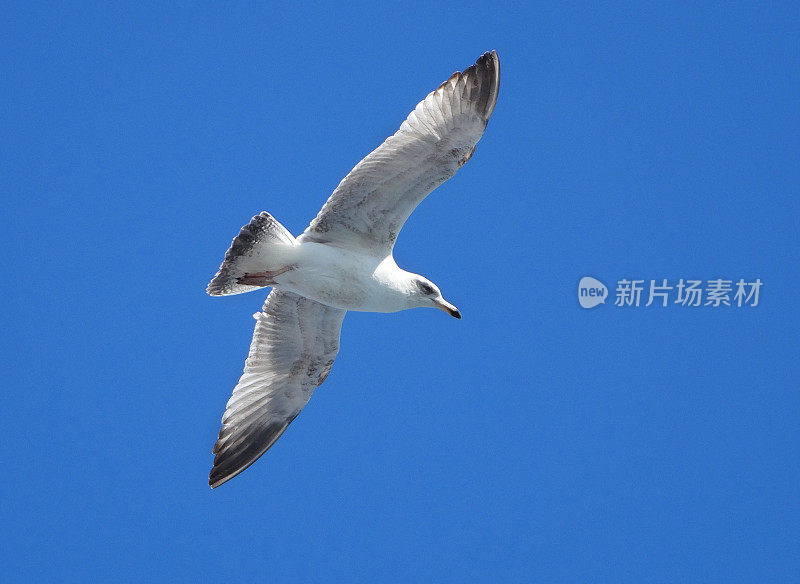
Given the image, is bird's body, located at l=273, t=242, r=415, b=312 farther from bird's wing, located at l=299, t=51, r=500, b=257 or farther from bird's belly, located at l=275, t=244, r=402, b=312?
bird's wing, located at l=299, t=51, r=500, b=257

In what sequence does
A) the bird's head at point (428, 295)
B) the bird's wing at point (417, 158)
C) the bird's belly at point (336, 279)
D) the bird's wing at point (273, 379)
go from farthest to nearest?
1. the bird's wing at point (273, 379)
2. the bird's head at point (428, 295)
3. the bird's belly at point (336, 279)
4. the bird's wing at point (417, 158)

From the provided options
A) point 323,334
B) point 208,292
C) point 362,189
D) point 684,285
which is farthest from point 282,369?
point 684,285

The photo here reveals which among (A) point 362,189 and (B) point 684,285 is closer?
(A) point 362,189

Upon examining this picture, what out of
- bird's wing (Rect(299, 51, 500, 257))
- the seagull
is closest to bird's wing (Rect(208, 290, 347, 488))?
the seagull

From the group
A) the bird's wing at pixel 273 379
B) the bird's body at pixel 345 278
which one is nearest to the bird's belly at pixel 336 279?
the bird's body at pixel 345 278

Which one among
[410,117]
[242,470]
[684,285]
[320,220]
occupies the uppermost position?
[684,285]

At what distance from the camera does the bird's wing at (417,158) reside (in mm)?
8648

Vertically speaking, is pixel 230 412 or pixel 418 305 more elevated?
pixel 418 305

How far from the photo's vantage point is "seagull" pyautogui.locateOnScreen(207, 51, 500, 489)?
28.4ft

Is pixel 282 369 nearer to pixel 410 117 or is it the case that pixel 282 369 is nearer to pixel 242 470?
pixel 242 470

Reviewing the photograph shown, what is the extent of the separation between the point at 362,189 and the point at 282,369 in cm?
190

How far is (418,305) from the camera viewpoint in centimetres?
922

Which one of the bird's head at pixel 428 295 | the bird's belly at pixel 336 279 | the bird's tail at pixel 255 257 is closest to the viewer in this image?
the bird's tail at pixel 255 257

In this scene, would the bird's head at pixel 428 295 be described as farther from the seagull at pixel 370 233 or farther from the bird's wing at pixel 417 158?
the bird's wing at pixel 417 158
